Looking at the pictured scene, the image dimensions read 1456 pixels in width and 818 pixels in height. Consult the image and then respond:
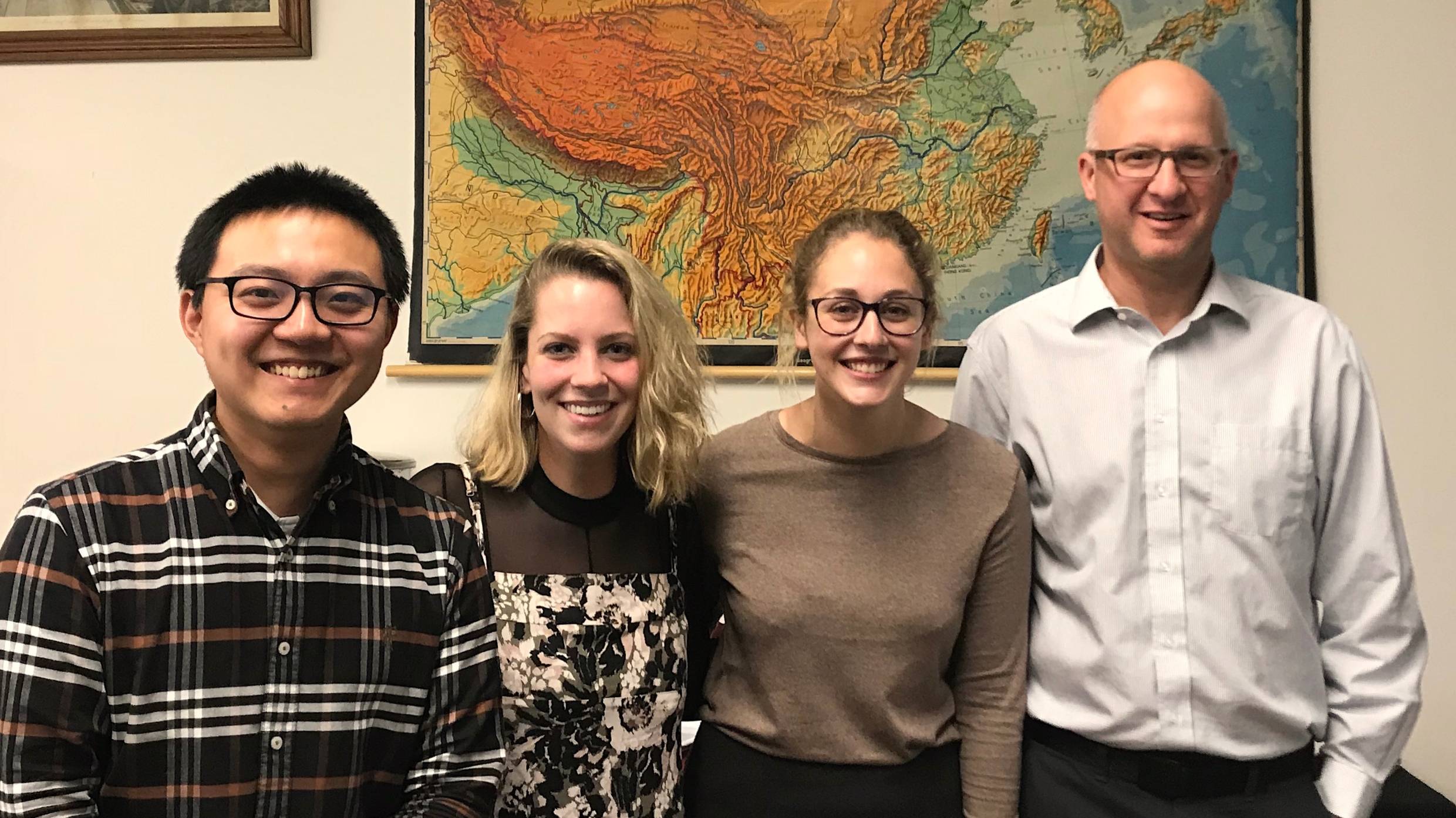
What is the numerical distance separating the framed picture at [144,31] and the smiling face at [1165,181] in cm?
200

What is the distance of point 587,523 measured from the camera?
1352 millimetres

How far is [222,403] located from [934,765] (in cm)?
115

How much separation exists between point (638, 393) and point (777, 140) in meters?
1.15

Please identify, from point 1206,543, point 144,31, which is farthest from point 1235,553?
point 144,31

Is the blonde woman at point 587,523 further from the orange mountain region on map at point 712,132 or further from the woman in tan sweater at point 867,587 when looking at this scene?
the orange mountain region on map at point 712,132

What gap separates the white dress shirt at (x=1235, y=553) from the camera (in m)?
1.32

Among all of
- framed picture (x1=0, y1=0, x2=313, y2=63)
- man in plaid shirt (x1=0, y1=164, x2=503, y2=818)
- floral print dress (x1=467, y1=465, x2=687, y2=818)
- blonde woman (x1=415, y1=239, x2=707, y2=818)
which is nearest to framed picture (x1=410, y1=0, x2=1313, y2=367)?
framed picture (x1=0, y1=0, x2=313, y2=63)

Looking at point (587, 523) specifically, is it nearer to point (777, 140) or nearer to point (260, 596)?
point (260, 596)

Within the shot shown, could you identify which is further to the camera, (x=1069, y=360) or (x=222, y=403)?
(x=1069, y=360)

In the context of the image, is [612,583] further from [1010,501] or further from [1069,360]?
[1069,360]

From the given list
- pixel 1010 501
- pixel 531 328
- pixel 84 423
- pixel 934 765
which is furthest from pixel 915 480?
pixel 84 423

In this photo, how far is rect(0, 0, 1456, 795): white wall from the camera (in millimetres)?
2188

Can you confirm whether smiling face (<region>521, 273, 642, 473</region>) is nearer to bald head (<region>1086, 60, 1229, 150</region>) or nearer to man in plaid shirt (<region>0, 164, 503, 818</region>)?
man in plaid shirt (<region>0, 164, 503, 818</region>)

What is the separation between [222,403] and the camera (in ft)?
3.49
